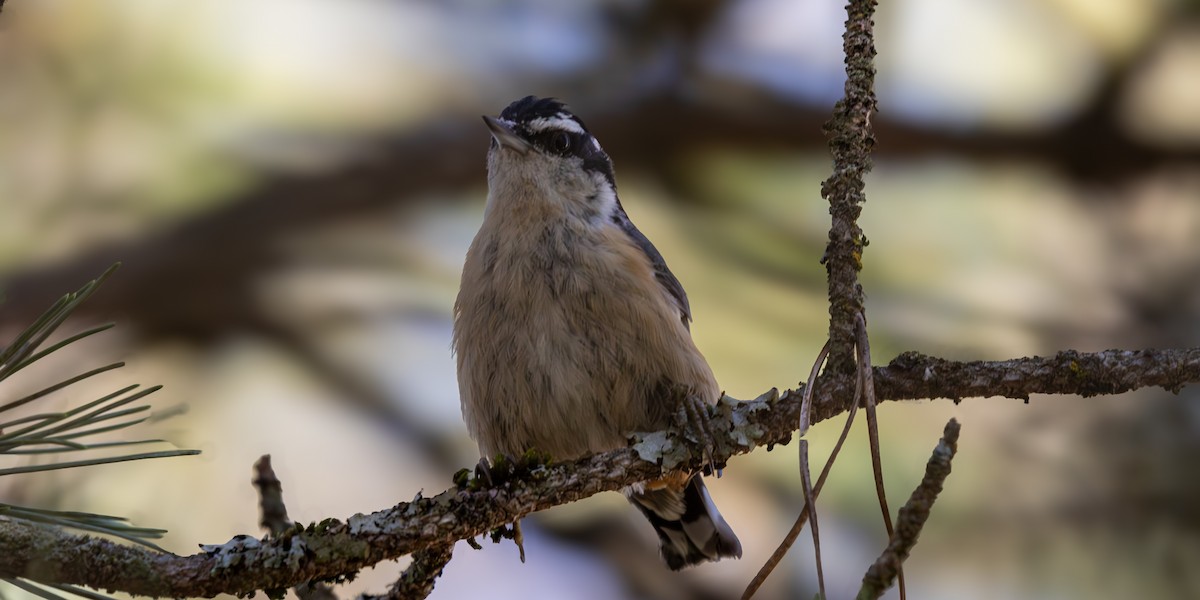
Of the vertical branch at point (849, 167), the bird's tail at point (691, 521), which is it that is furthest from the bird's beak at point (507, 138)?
the vertical branch at point (849, 167)

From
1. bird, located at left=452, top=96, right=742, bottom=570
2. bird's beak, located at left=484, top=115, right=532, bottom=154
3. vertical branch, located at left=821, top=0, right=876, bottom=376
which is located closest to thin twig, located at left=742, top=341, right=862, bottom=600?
vertical branch, located at left=821, top=0, right=876, bottom=376

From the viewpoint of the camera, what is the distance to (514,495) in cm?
187

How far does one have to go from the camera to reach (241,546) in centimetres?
161

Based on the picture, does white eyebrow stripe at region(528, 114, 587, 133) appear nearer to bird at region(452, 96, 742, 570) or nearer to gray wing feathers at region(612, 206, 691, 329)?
bird at region(452, 96, 742, 570)

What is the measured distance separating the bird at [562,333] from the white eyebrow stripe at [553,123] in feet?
0.29

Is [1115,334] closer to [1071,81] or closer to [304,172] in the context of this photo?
[1071,81]

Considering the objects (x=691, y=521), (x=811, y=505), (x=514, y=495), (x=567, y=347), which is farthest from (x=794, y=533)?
(x=691, y=521)

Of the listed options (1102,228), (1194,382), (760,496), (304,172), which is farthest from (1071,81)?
(304,172)

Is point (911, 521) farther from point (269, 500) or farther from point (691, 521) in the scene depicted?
point (691, 521)

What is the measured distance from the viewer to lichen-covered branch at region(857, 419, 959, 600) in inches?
44.4

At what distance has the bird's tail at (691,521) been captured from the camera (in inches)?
111

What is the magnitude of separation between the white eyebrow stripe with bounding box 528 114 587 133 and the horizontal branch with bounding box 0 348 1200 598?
1.06 meters

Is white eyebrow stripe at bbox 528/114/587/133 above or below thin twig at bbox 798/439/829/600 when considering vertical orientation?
above

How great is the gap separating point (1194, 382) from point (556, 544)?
8.05 feet
